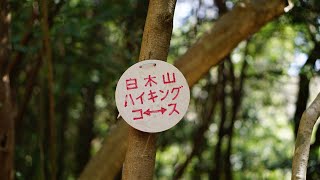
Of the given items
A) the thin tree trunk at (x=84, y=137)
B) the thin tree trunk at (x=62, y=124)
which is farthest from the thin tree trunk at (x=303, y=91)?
the thin tree trunk at (x=62, y=124)

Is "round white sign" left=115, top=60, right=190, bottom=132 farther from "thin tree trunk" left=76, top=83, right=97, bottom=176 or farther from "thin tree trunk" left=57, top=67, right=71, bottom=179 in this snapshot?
"thin tree trunk" left=57, top=67, right=71, bottom=179

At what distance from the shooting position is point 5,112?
299cm

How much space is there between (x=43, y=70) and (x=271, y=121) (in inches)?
131

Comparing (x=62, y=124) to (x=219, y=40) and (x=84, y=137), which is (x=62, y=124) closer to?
(x=84, y=137)

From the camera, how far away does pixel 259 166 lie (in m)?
6.18

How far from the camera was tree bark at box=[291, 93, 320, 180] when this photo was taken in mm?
1909

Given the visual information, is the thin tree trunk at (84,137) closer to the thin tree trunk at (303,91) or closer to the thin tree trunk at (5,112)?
the thin tree trunk at (303,91)

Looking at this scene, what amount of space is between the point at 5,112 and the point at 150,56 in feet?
4.49

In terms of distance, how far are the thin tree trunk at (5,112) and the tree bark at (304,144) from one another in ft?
5.18

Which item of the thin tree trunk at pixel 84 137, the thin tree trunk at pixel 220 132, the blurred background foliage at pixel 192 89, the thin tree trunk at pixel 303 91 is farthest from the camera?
the thin tree trunk at pixel 84 137

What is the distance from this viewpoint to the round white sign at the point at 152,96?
1762 mm

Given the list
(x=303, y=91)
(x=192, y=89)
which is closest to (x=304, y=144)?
(x=303, y=91)

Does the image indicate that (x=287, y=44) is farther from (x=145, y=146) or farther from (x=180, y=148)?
(x=145, y=146)

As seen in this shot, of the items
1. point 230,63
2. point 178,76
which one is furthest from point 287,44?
point 178,76
